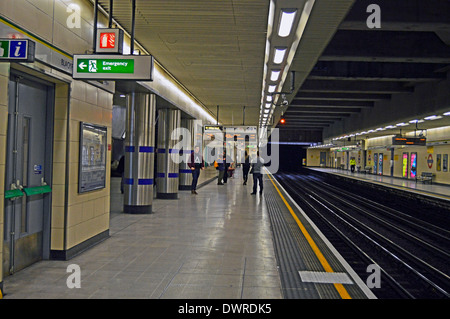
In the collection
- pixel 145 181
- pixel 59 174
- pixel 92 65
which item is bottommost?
pixel 145 181

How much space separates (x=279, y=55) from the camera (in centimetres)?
909

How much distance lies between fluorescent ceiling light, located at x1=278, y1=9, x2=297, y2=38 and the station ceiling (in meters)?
0.18

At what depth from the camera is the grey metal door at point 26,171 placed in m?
4.79

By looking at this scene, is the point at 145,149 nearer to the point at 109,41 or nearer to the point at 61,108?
the point at 61,108

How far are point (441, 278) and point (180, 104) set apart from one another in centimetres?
962

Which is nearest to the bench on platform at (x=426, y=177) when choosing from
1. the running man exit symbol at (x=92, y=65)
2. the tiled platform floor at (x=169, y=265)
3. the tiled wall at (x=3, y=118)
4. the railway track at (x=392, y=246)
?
the railway track at (x=392, y=246)

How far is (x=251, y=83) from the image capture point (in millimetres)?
12477

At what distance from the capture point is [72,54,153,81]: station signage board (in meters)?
5.39

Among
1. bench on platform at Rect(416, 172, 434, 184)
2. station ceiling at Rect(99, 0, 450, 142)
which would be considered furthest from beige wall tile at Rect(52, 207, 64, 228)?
bench on platform at Rect(416, 172, 434, 184)

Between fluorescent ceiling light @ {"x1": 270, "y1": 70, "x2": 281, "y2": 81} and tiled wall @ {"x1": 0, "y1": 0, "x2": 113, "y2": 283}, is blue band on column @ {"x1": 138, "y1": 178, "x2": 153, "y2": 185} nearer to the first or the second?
tiled wall @ {"x1": 0, "y1": 0, "x2": 113, "y2": 283}

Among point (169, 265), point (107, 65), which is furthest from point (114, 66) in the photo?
point (169, 265)

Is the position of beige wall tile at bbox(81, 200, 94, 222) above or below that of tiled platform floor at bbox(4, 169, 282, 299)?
above

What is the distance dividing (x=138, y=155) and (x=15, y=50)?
623 centimetres
